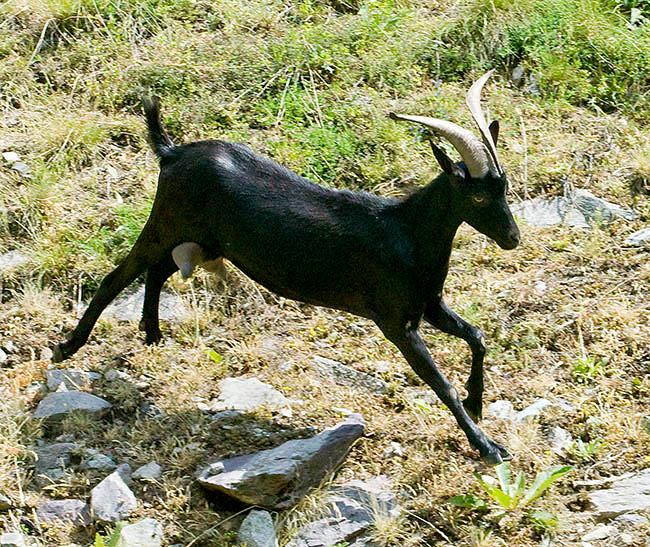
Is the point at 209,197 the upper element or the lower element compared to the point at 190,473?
upper

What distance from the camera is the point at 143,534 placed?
5.65m

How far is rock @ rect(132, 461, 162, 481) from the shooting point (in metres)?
6.04

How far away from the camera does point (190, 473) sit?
607 cm

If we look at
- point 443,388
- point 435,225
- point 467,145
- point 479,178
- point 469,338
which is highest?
point 467,145

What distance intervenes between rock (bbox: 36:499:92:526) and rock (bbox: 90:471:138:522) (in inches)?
2.8

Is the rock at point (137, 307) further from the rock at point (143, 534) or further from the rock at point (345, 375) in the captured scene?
the rock at point (143, 534)

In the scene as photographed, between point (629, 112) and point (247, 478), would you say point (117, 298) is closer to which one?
point (247, 478)

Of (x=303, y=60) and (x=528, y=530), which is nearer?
(x=528, y=530)

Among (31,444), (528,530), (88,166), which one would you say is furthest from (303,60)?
(528,530)

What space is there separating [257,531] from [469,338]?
1636 mm

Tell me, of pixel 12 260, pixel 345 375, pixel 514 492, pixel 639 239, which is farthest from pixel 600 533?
pixel 12 260

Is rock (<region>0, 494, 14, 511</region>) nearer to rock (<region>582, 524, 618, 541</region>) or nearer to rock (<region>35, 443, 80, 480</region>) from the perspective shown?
rock (<region>35, 443, 80, 480</region>)

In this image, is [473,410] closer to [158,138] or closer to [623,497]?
[623,497]

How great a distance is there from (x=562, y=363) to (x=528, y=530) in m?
1.61
